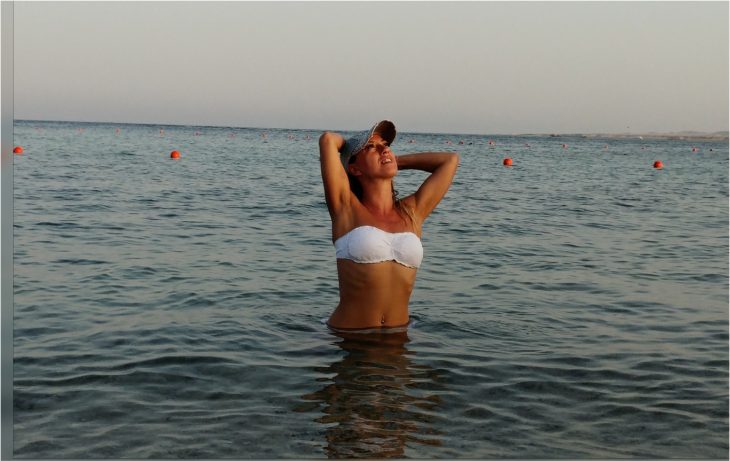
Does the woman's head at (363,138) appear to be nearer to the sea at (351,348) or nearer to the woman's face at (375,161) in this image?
the woman's face at (375,161)

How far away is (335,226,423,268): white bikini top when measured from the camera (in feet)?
24.4

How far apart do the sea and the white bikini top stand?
877 mm

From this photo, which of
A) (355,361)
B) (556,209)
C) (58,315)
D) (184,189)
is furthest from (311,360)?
(184,189)

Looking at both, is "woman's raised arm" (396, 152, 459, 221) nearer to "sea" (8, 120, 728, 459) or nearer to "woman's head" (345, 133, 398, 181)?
"woman's head" (345, 133, 398, 181)

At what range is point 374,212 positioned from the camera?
758 cm

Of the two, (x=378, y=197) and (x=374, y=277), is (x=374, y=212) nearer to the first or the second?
(x=378, y=197)

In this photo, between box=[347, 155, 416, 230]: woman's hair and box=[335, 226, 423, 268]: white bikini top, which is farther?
box=[347, 155, 416, 230]: woman's hair

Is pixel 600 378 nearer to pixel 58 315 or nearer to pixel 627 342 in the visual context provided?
pixel 627 342

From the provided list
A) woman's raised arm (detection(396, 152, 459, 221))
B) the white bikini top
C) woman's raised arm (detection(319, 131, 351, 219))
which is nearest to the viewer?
woman's raised arm (detection(319, 131, 351, 219))

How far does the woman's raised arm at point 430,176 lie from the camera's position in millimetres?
7820

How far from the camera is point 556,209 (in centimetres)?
2358

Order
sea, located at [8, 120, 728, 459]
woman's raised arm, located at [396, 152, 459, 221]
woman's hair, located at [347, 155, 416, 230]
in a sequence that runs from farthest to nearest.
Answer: woman's raised arm, located at [396, 152, 459, 221]
woman's hair, located at [347, 155, 416, 230]
sea, located at [8, 120, 728, 459]

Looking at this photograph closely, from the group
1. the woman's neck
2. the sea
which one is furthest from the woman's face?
the sea

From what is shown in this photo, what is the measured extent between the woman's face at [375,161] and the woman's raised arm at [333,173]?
0.16 m
